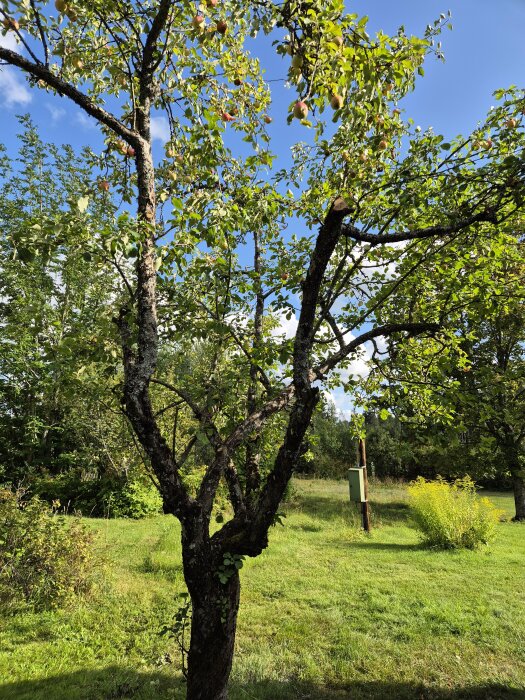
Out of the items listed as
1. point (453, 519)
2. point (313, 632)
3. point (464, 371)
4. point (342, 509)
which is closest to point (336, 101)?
point (464, 371)

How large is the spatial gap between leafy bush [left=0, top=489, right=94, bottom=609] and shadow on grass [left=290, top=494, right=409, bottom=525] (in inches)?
391

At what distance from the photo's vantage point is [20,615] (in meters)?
6.04

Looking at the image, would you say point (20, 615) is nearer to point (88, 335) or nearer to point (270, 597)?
point (270, 597)

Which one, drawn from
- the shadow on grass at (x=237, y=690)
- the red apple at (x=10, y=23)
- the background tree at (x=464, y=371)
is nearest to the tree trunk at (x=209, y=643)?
the shadow on grass at (x=237, y=690)

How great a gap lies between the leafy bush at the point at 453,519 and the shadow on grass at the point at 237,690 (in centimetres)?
655

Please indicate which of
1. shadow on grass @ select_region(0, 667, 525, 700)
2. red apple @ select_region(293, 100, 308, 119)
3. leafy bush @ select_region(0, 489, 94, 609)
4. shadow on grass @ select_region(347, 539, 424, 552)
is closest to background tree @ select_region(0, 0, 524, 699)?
red apple @ select_region(293, 100, 308, 119)

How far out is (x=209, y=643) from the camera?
313 cm

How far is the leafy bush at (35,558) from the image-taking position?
6.31 meters

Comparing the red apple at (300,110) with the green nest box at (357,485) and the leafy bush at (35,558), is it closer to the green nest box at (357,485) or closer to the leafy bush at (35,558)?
the leafy bush at (35,558)

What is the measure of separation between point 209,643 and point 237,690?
188 cm

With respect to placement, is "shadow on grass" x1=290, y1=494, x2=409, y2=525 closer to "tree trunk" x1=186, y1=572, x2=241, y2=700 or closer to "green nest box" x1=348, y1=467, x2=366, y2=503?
"green nest box" x1=348, y1=467, x2=366, y2=503

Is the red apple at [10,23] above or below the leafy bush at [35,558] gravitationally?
above

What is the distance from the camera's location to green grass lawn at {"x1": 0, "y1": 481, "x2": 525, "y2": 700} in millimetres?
4547

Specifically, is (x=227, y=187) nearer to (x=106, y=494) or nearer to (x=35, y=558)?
(x=35, y=558)
